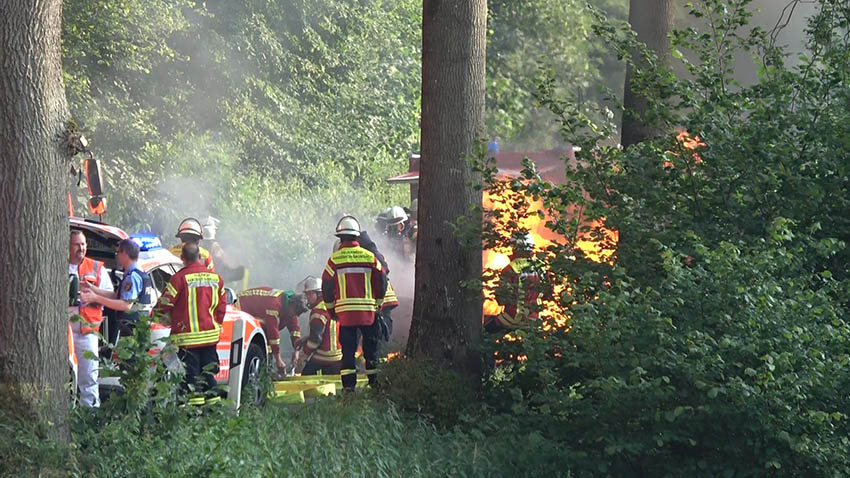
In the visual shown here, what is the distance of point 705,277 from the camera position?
24.6 ft

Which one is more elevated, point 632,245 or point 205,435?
point 632,245

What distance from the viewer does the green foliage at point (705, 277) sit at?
716 cm

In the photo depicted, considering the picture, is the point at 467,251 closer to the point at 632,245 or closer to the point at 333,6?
the point at 632,245

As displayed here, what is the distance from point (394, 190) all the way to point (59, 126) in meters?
26.6

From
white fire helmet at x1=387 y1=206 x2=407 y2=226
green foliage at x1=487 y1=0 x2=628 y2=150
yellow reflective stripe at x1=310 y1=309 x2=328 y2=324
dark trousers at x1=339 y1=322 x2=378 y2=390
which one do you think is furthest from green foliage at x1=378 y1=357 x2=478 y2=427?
green foliage at x1=487 y1=0 x2=628 y2=150

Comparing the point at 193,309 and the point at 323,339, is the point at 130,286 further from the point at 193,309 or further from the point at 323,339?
the point at 323,339

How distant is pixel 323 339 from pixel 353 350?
2.34 metres

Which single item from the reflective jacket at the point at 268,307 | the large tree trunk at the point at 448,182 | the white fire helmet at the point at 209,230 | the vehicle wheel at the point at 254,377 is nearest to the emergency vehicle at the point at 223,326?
the vehicle wheel at the point at 254,377

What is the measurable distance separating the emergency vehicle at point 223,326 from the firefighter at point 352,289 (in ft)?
3.14

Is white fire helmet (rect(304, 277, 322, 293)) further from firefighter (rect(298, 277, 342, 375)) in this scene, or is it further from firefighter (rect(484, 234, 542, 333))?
firefighter (rect(484, 234, 542, 333))

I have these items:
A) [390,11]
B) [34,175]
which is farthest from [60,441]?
[390,11]

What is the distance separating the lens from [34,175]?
271 inches

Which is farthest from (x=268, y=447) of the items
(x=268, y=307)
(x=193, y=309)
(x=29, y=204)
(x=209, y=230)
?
(x=209, y=230)

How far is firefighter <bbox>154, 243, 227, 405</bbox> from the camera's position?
31.7ft
